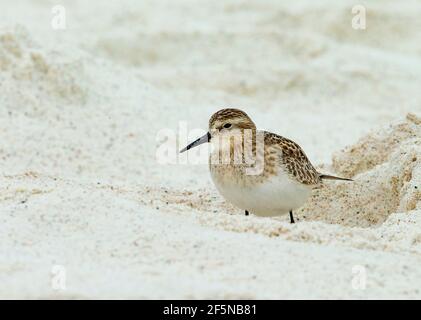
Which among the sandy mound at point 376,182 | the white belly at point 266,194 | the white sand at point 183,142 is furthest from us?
the sandy mound at point 376,182

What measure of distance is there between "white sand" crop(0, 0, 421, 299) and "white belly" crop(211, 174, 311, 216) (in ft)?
1.02

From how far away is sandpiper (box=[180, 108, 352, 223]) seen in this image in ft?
16.8

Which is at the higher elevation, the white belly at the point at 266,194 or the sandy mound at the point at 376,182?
the sandy mound at the point at 376,182

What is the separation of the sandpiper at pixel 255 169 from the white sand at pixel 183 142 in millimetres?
340

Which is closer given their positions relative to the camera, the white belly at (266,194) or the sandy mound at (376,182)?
the white belly at (266,194)

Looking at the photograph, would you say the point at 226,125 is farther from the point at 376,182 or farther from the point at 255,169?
the point at 376,182

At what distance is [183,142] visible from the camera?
25.0 feet

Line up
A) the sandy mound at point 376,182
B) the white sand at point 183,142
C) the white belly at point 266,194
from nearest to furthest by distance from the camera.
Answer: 1. the white sand at point 183,142
2. the white belly at point 266,194
3. the sandy mound at point 376,182

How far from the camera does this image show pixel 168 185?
6.85 m

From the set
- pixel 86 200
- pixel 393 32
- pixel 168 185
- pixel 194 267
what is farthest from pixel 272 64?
pixel 194 267

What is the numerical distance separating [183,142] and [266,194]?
8.55 feet

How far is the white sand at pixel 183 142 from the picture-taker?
12.5 ft

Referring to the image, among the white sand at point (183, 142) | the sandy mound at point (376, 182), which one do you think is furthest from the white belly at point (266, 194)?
the sandy mound at point (376, 182)

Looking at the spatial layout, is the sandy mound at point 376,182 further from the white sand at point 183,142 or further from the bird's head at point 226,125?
the bird's head at point 226,125
